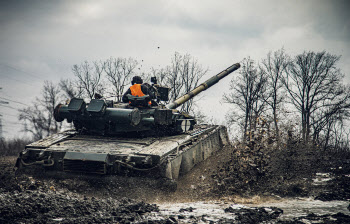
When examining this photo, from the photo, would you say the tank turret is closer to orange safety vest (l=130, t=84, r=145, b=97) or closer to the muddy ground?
orange safety vest (l=130, t=84, r=145, b=97)

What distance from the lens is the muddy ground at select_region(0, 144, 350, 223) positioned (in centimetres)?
600

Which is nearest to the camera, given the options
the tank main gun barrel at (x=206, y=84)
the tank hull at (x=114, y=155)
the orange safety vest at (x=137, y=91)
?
the tank hull at (x=114, y=155)

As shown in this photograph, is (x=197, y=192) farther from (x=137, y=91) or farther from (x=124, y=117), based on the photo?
(x=137, y=91)

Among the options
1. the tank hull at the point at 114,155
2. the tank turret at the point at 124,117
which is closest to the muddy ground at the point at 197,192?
the tank hull at the point at 114,155

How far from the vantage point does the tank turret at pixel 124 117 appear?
9321mm

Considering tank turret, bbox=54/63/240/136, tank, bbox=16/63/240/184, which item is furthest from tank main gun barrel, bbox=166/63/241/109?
tank turret, bbox=54/63/240/136

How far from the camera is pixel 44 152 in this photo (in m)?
8.87

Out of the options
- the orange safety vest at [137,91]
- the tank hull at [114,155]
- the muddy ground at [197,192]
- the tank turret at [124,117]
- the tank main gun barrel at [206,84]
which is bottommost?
the muddy ground at [197,192]

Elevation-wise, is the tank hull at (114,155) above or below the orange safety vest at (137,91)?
below

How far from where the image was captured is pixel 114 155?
8320 mm

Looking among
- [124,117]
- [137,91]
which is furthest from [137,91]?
[124,117]

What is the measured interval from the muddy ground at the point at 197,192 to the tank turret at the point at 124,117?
4.98 feet

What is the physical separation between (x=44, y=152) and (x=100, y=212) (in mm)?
3279

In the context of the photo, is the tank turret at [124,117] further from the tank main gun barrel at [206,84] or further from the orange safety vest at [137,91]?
the tank main gun barrel at [206,84]
